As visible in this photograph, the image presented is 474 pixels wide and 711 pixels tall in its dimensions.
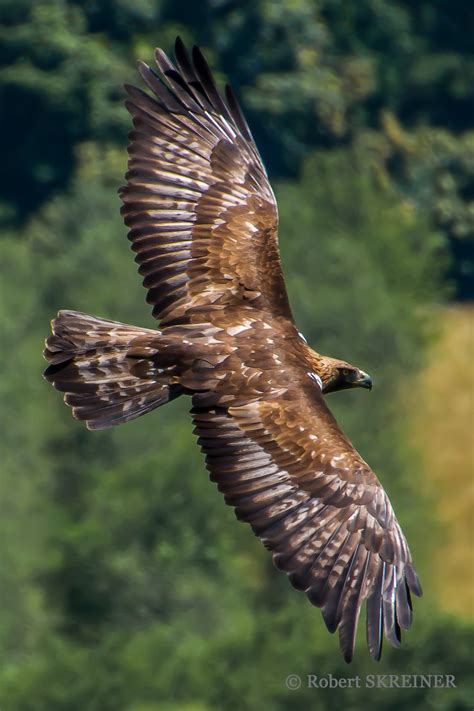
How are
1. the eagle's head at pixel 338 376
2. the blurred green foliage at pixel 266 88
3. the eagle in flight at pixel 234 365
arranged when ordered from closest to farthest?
1. the eagle in flight at pixel 234 365
2. the eagle's head at pixel 338 376
3. the blurred green foliage at pixel 266 88

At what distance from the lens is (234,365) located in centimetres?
1409

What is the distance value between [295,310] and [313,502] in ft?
107

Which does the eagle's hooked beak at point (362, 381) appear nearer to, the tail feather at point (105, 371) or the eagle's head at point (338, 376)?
the eagle's head at point (338, 376)

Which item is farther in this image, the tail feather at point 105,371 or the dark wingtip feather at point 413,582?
the tail feather at point 105,371

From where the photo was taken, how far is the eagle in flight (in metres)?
13.5

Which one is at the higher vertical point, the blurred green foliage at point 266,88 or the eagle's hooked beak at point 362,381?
the blurred green foliage at point 266,88

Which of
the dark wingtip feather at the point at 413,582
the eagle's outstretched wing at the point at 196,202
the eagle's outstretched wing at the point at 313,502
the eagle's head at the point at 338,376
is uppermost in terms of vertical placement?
the eagle's outstretched wing at the point at 196,202

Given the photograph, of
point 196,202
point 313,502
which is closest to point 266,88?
point 196,202

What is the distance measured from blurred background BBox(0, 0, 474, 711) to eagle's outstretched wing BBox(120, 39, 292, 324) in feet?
54.3

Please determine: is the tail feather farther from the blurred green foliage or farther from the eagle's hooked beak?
the blurred green foliage

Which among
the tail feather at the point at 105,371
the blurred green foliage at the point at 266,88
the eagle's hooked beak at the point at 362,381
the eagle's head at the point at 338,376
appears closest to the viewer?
the tail feather at the point at 105,371

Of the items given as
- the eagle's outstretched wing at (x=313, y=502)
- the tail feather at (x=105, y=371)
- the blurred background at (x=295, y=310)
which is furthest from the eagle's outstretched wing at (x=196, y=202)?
the blurred background at (x=295, y=310)

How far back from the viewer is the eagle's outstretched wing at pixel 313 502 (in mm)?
13422

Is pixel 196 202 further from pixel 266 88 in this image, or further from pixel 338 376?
pixel 266 88
